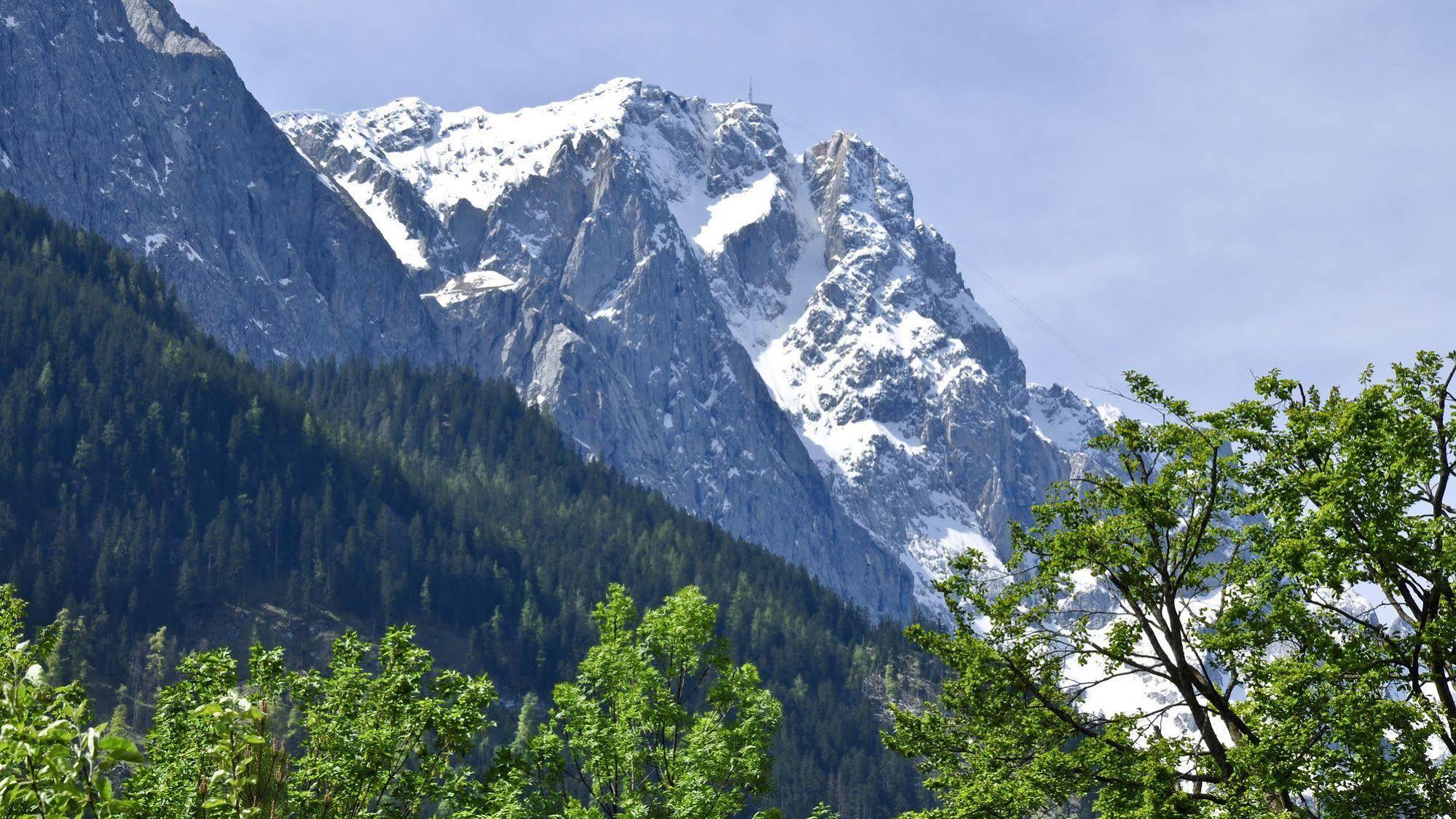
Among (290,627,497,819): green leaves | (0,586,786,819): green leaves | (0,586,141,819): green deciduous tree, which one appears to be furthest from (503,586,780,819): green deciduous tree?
(0,586,141,819): green deciduous tree

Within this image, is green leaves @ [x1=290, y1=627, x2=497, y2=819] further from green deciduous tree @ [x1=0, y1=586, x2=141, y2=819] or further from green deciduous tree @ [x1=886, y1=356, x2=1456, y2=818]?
green deciduous tree @ [x1=0, y1=586, x2=141, y2=819]

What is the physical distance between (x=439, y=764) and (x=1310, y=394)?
16.9 m

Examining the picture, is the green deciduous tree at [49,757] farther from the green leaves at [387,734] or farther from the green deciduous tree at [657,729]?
the green deciduous tree at [657,729]

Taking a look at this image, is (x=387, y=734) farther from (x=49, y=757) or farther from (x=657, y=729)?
(x=49, y=757)

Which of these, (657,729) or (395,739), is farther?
(657,729)

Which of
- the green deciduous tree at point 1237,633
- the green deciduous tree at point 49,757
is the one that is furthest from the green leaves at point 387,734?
the green deciduous tree at point 49,757

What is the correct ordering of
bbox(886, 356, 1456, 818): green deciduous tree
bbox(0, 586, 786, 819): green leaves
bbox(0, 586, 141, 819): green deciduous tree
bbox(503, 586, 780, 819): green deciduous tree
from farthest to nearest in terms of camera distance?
bbox(503, 586, 780, 819): green deciduous tree, bbox(886, 356, 1456, 818): green deciduous tree, bbox(0, 586, 786, 819): green leaves, bbox(0, 586, 141, 819): green deciduous tree

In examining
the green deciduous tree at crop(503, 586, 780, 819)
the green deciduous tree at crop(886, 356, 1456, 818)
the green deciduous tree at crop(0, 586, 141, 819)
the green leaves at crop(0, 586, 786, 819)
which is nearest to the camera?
the green deciduous tree at crop(0, 586, 141, 819)

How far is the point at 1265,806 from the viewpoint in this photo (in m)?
21.4

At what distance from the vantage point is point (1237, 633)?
978 inches

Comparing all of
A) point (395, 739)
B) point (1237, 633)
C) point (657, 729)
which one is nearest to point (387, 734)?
point (395, 739)

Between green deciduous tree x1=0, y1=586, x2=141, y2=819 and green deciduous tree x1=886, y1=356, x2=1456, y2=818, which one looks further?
green deciduous tree x1=886, y1=356, x2=1456, y2=818

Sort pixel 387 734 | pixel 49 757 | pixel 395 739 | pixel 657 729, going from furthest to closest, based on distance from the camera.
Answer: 1. pixel 657 729
2. pixel 395 739
3. pixel 387 734
4. pixel 49 757

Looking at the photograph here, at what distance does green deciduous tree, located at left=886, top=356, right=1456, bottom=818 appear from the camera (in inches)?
845
